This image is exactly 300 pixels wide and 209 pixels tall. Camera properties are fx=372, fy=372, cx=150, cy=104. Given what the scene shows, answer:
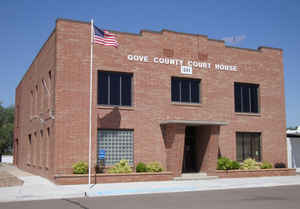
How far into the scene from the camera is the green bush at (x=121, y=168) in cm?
2397

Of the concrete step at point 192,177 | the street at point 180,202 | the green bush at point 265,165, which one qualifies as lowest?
the concrete step at point 192,177

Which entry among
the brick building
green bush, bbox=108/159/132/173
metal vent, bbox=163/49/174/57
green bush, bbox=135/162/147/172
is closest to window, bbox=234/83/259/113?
the brick building

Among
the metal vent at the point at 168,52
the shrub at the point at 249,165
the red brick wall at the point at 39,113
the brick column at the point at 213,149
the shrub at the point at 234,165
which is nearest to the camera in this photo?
the red brick wall at the point at 39,113

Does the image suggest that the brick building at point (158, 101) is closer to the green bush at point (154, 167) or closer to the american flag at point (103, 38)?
the green bush at point (154, 167)

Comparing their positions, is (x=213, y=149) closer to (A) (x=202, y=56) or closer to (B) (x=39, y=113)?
(A) (x=202, y=56)

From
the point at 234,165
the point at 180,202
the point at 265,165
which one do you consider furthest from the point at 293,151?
the point at 180,202

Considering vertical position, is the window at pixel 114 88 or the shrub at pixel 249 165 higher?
the window at pixel 114 88

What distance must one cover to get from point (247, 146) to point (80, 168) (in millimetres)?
13990

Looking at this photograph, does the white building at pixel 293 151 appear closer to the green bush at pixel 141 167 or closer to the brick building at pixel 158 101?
the brick building at pixel 158 101

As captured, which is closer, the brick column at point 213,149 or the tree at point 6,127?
the brick column at point 213,149

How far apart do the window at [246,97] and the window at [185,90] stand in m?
3.65

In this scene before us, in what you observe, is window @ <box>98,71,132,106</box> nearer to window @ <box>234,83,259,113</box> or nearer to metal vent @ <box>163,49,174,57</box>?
metal vent @ <box>163,49,174,57</box>

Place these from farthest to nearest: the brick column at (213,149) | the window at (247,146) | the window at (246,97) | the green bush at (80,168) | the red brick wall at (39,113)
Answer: the window at (246,97)
the window at (247,146)
the brick column at (213,149)
the red brick wall at (39,113)
the green bush at (80,168)

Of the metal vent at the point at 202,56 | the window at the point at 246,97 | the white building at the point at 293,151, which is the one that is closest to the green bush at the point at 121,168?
the metal vent at the point at 202,56
